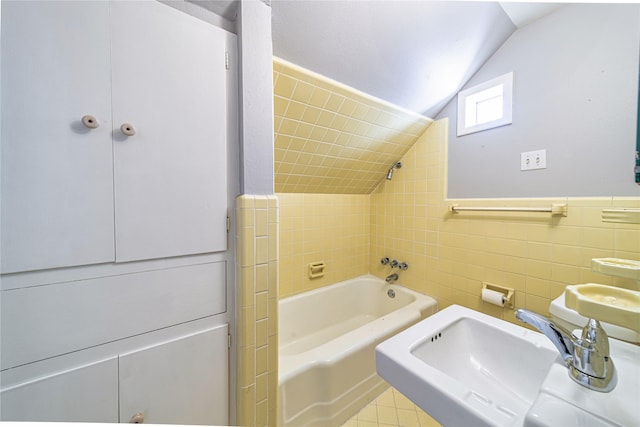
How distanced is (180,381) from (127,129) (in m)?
0.86

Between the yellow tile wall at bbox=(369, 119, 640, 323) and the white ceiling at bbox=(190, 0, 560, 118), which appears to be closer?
the white ceiling at bbox=(190, 0, 560, 118)

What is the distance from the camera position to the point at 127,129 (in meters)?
0.65

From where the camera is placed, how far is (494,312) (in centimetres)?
140

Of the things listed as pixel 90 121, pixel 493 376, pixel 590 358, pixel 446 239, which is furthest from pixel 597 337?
pixel 90 121

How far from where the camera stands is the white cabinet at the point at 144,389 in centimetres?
58

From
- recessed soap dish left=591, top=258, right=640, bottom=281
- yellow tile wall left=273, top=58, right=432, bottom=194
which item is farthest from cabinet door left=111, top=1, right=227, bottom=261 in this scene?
recessed soap dish left=591, top=258, right=640, bottom=281

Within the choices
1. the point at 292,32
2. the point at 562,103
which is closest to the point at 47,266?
the point at 292,32

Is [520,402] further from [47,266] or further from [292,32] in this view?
[292,32]

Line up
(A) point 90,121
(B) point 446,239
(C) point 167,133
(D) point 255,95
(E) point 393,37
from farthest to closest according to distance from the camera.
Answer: (B) point 446,239, (E) point 393,37, (D) point 255,95, (C) point 167,133, (A) point 90,121

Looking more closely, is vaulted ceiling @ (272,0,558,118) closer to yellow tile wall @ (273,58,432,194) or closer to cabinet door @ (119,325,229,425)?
yellow tile wall @ (273,58,432,194)

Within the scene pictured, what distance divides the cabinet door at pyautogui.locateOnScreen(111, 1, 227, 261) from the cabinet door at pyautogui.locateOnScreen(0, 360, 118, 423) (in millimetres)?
347

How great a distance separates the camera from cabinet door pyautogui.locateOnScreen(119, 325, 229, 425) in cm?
69

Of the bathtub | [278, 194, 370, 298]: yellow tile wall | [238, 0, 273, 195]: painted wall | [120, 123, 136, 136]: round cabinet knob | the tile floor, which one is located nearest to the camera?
[120, 123, 136, 136]: round cabinet knob

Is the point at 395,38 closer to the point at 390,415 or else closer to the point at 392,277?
the point at 392,277
